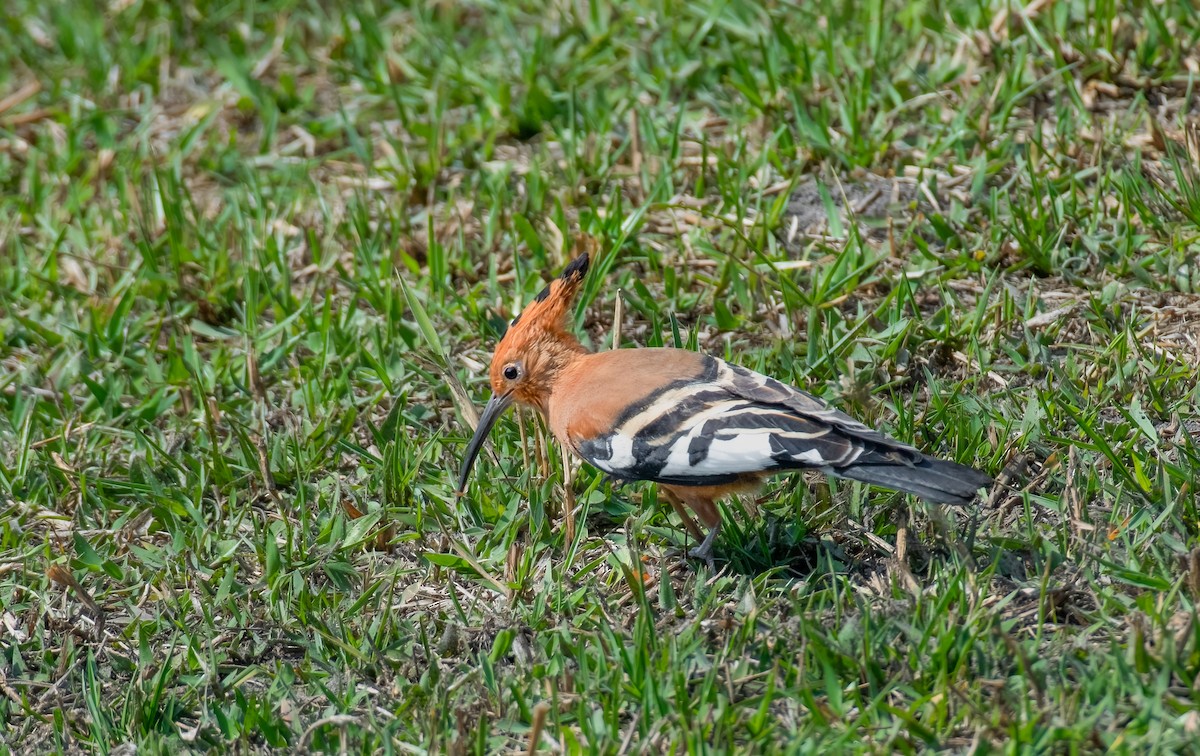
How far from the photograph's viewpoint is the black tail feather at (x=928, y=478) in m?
2.86

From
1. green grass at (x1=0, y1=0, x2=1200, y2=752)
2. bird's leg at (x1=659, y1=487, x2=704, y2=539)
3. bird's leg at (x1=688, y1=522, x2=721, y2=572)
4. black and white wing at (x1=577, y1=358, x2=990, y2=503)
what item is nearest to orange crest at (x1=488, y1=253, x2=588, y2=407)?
green grass at (x1=0, y1=0, x2=1200, y2=752)

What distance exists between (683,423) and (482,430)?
2.13ft

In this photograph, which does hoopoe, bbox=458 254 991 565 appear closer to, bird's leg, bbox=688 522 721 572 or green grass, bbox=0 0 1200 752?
bird's leg, bbox=688 522 721 572

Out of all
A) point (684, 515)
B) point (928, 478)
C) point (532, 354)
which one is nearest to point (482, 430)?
point (532, 354)

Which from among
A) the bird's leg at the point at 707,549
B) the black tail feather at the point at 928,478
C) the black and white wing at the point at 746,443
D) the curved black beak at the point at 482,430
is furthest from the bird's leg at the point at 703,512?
the curved black beak at the point at 482,430

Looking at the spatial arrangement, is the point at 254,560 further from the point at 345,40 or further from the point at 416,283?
the point at 345,40

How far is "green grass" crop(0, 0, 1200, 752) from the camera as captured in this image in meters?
2.81

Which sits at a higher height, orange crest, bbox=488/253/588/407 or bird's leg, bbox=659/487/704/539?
orange crest, bbox=488/253/588/407

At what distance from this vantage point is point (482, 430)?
11.7 feet

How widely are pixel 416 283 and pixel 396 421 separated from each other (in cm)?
78

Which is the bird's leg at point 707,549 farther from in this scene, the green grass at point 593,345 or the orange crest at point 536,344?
the orange crest at point 536,344

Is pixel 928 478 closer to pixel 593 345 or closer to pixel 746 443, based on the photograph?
pixel 746 443

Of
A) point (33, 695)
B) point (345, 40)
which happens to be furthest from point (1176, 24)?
point (33, 695)

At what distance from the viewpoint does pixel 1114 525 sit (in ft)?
10.1
